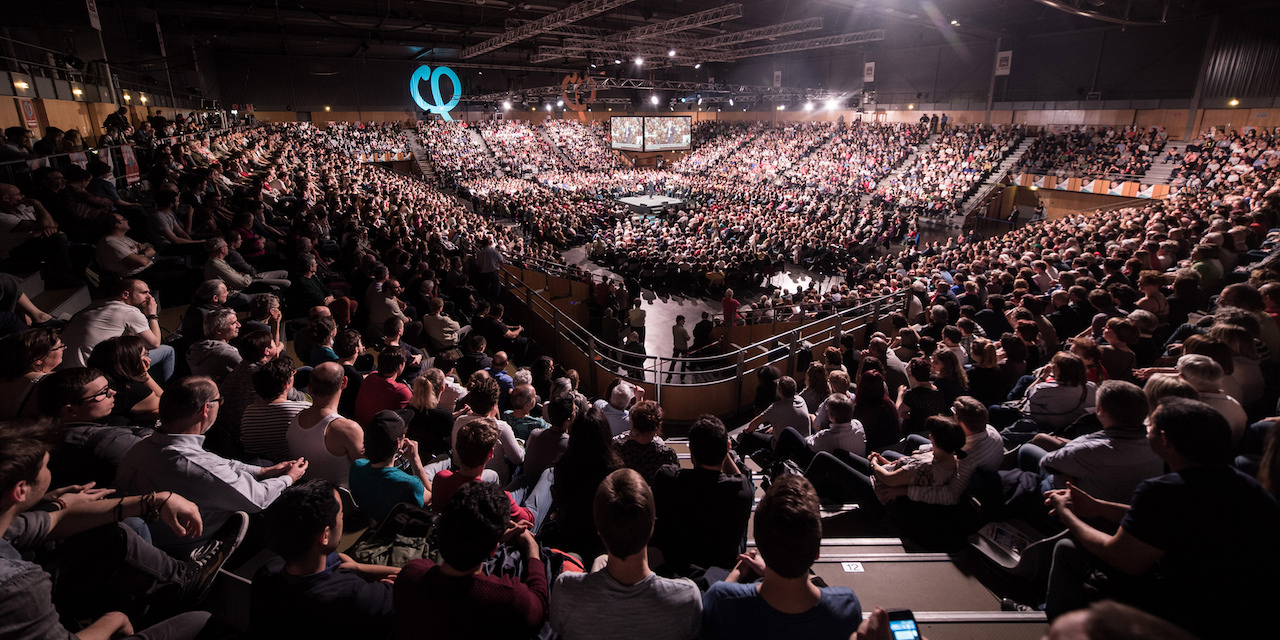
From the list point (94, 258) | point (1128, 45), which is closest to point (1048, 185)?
point (1128, 45)

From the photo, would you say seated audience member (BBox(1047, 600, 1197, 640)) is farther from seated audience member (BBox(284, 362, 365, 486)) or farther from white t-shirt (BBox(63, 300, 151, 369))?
white t-shirt (BBox(63, 300, 151, 369))

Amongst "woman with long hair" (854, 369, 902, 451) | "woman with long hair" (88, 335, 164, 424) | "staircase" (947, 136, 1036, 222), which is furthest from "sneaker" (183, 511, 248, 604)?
"staircase" (947, 136, 1036, 222)

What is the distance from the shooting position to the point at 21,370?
258cm

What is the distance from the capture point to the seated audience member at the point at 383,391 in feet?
12.3

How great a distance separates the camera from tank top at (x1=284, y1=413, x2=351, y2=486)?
284 centimetres

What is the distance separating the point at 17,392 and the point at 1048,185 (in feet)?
87.7

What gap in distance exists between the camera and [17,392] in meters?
2.56

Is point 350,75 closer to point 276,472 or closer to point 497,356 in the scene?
point 497,356

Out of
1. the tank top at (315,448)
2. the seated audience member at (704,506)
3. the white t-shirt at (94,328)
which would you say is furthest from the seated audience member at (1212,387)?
the white t-shirt at (94,328)

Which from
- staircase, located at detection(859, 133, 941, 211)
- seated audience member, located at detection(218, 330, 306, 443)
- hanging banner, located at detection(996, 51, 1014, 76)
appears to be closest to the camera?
seated audience member, located at detection(218, 330, 306, 443)

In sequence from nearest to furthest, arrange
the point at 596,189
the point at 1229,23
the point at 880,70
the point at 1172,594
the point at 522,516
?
the point at 1172,594 → the point at 522,516 → the point at 1229,23 → the point at 596,189 → the point at 880,70

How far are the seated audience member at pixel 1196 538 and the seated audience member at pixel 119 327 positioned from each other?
502 cm

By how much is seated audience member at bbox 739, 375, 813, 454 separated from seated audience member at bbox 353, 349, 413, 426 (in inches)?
112

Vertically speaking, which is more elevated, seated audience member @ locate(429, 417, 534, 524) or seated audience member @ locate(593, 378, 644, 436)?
seated audience member @ locate(429, 417, 534, 524)
